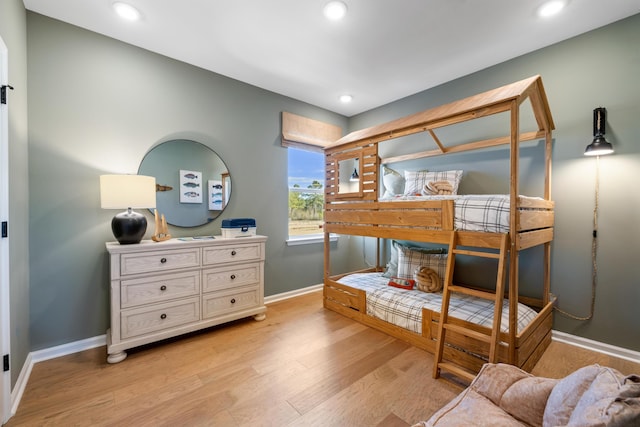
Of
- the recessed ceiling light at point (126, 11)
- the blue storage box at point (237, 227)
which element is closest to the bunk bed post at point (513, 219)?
the blue storage box at point (237, 227)

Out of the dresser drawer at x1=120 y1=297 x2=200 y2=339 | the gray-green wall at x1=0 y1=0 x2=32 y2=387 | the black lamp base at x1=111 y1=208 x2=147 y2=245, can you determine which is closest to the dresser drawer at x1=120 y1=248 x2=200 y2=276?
the black lamp base at x1=111 y1=208 x2=147 y2=245

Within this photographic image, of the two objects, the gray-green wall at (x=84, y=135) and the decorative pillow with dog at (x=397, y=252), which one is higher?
the gray-green wall at (x=84, y=135)

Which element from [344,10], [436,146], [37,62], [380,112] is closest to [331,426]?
[344,10]

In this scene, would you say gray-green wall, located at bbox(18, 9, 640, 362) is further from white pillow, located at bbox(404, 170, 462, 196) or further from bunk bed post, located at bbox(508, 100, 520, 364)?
bunk bed post, located at bbox(508, 100, 520, 364)

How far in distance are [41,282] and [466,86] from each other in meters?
4.43

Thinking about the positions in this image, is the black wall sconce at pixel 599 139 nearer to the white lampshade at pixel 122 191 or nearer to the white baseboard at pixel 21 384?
the white lampshade at pixel 122 191

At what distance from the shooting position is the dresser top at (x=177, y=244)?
2.09 metres

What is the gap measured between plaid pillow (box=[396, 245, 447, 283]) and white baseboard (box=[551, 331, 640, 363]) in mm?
1067

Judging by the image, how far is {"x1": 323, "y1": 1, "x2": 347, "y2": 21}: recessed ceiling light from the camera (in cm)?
194

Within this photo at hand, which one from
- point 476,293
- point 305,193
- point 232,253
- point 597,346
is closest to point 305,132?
point 305,193

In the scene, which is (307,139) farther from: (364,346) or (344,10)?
(364,346)

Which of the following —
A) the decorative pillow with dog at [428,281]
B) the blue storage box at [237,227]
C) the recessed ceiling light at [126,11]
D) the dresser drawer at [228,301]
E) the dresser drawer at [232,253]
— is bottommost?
the dresser drawer at [228,301]

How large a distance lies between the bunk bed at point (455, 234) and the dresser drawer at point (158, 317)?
1.45 m

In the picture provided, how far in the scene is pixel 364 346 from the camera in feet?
7.45
